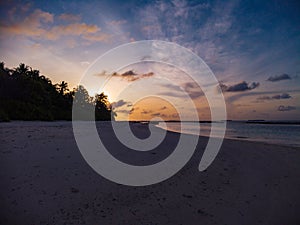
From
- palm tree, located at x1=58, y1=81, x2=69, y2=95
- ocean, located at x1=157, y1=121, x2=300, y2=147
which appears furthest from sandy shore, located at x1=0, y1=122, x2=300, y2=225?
palm tree, located at x1=58, y1=81, x2=69, y2=95

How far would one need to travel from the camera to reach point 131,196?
4098 mm

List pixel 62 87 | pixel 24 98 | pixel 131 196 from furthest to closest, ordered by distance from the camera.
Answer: pixel 62 87
pixel 24 98
pixel 131 196

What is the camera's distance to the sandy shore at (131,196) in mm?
3314

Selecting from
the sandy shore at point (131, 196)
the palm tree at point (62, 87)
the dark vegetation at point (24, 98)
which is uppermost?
the palm tree at point (62, 87)

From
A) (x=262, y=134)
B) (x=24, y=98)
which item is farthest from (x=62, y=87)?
(x=262, y=134)

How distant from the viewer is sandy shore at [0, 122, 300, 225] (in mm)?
3314

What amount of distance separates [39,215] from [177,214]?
249 centimetres

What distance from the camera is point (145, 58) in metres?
9.92

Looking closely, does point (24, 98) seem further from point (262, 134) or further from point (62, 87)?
point (262, 134)

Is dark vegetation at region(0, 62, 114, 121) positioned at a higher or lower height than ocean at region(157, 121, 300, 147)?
higher

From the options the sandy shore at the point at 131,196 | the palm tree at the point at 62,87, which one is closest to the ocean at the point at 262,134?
the sandy shore at the point at 131,196

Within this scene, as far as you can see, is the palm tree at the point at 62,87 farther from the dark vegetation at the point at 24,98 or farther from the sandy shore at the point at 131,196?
the sandy shore at the point at 131,196

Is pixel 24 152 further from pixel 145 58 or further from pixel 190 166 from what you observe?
pixel 145 58

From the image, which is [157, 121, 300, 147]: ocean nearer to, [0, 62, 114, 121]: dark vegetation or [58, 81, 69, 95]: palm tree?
[0, 62, 114, 121]: dark vegetation
